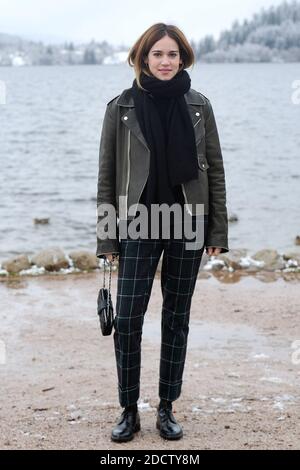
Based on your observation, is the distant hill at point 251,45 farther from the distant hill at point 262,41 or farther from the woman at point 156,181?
the woman at point 156,181

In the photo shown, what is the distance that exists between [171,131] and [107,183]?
0.48 meters

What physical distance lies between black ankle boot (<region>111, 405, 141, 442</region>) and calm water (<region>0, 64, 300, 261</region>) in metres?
8.92

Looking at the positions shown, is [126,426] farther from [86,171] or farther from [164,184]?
[86,171]

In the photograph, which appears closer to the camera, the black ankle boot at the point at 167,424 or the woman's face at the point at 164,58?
the woman's face at the point at 164,58

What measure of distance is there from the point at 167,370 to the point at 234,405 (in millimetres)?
987

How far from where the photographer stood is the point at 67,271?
10.9 m

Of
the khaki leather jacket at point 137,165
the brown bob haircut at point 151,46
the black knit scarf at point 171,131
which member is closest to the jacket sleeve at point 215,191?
the khaki leather jacket at point 137,165

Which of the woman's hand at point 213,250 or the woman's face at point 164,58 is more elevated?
the woman's face at point 164,58

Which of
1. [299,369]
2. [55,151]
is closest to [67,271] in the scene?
[299,369]

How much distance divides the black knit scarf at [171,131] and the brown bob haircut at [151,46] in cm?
10

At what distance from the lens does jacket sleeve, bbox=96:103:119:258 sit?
13.8 ft

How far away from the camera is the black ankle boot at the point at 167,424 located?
4.46 m

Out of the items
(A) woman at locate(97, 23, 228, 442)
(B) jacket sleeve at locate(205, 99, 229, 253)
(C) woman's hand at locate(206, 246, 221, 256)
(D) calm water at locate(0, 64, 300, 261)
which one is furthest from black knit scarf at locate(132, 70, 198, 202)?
(D) calm water at locate(0, 64, 300, 261)

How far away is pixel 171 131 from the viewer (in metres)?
4.09
